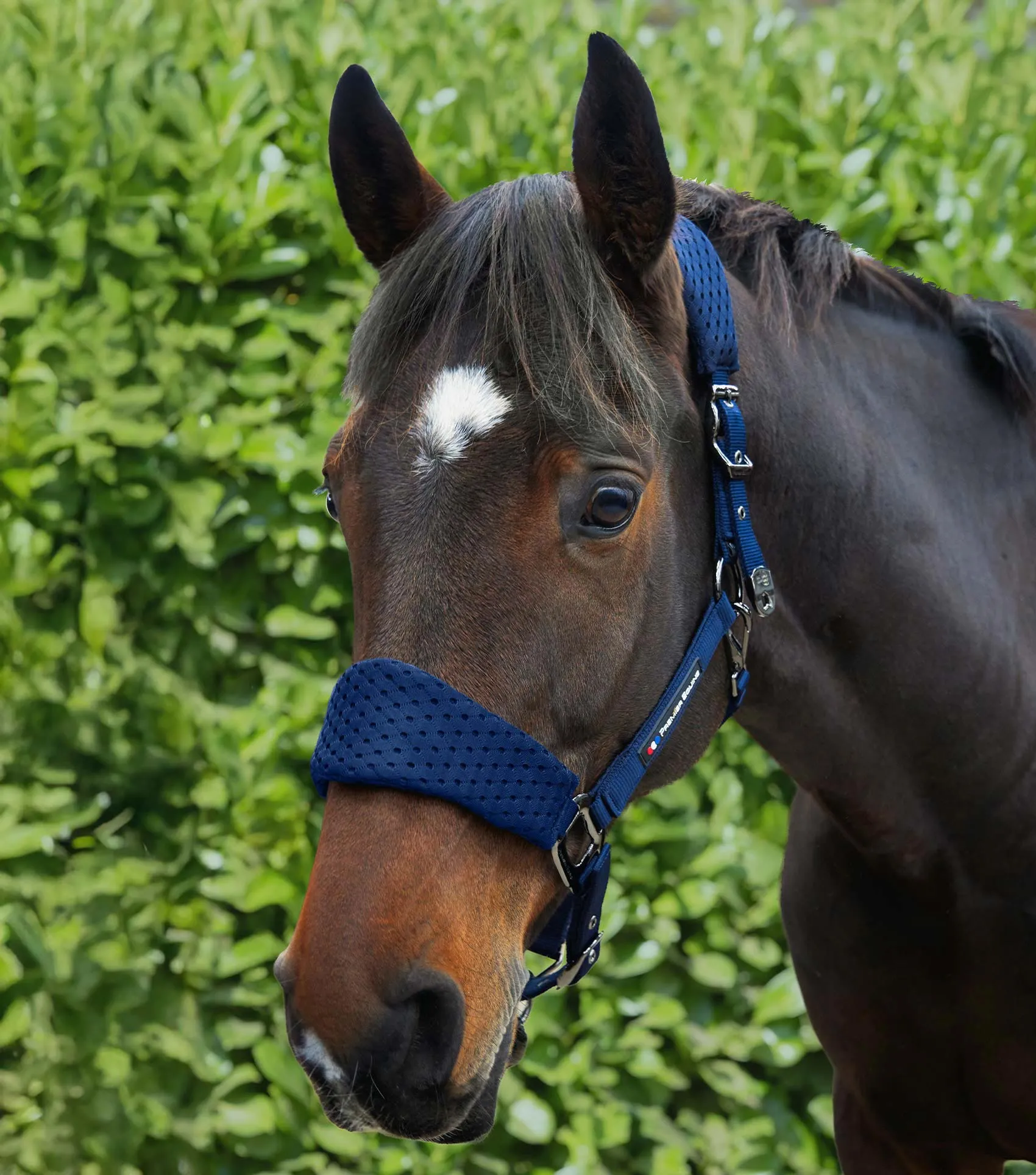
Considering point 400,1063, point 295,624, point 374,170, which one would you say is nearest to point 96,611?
point 295,624

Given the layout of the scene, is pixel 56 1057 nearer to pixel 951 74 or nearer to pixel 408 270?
pixel 408 270

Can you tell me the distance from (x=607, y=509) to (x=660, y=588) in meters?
0.14

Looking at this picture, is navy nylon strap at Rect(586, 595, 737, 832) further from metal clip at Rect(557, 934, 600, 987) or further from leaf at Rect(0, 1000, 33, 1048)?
leaf at Rect(0, 1000, 33, 1048)

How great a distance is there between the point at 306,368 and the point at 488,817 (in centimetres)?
205

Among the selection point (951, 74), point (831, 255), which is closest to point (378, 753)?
point (831, 255)

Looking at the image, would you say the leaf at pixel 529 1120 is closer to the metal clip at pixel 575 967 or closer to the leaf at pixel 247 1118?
the leaf at pixel 247 1118

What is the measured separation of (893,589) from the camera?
1.80 m

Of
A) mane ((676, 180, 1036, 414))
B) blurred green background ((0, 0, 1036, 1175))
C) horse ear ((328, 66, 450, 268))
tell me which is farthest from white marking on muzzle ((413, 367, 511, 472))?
blurred green background ((0, 0, 1036, 1175))

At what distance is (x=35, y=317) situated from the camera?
3.09 m

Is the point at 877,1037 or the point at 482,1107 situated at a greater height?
the point at 482,1107

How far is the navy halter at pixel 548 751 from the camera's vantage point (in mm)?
1380

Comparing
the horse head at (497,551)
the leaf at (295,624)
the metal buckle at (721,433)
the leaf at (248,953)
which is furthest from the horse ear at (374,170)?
the leaf at (248,953)

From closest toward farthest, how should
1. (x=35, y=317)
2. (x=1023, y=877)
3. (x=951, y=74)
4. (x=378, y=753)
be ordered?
1. (x=378, y=753)
2. (x=1023, y=877)
3. (x=35, y=317)
4. (x=951, y=74)

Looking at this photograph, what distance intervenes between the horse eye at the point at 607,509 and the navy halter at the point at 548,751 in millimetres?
195
